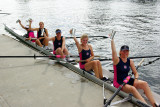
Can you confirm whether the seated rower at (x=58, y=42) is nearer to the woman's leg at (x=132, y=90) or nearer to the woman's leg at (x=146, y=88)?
the woman's leg at (x=132, y=90)

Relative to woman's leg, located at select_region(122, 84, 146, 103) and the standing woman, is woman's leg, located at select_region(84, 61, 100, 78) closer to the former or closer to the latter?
the standing woman

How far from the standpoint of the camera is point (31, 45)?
43.3 feet

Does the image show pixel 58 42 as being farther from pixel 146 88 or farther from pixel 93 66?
pixel 146 88

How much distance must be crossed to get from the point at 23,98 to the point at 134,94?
4.06 meters

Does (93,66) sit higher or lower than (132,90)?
higher

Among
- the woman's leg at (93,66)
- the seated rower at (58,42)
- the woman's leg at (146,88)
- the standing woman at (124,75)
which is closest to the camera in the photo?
the woman's leg at (146,88)

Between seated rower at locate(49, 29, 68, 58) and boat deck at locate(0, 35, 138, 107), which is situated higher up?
seated rower at locate(49, 29, 68, 58)

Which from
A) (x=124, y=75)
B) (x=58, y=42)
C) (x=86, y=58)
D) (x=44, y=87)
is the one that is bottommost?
(x=44, y=87)

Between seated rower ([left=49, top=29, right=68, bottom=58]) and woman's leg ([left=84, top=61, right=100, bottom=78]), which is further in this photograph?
seated rower ([left=49, top=29, right=68, bottom=58])

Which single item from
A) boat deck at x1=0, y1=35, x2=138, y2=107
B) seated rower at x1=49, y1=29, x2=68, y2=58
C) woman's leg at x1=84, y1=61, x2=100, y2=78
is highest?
seated rower at x1=49, y1=29, x2=68, y2=58

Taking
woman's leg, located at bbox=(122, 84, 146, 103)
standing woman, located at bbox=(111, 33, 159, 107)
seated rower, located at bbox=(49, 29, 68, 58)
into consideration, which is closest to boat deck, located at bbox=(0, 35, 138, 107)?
woman's leg, located at bbox=(122, 84, 146, 103)

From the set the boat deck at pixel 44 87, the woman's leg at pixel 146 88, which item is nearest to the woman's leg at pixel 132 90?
the woman's leg at pixel 146 88

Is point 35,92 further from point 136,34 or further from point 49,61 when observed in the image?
point 136,34

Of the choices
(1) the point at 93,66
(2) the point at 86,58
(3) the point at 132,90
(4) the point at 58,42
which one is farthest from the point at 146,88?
(4) the point at 58,42
